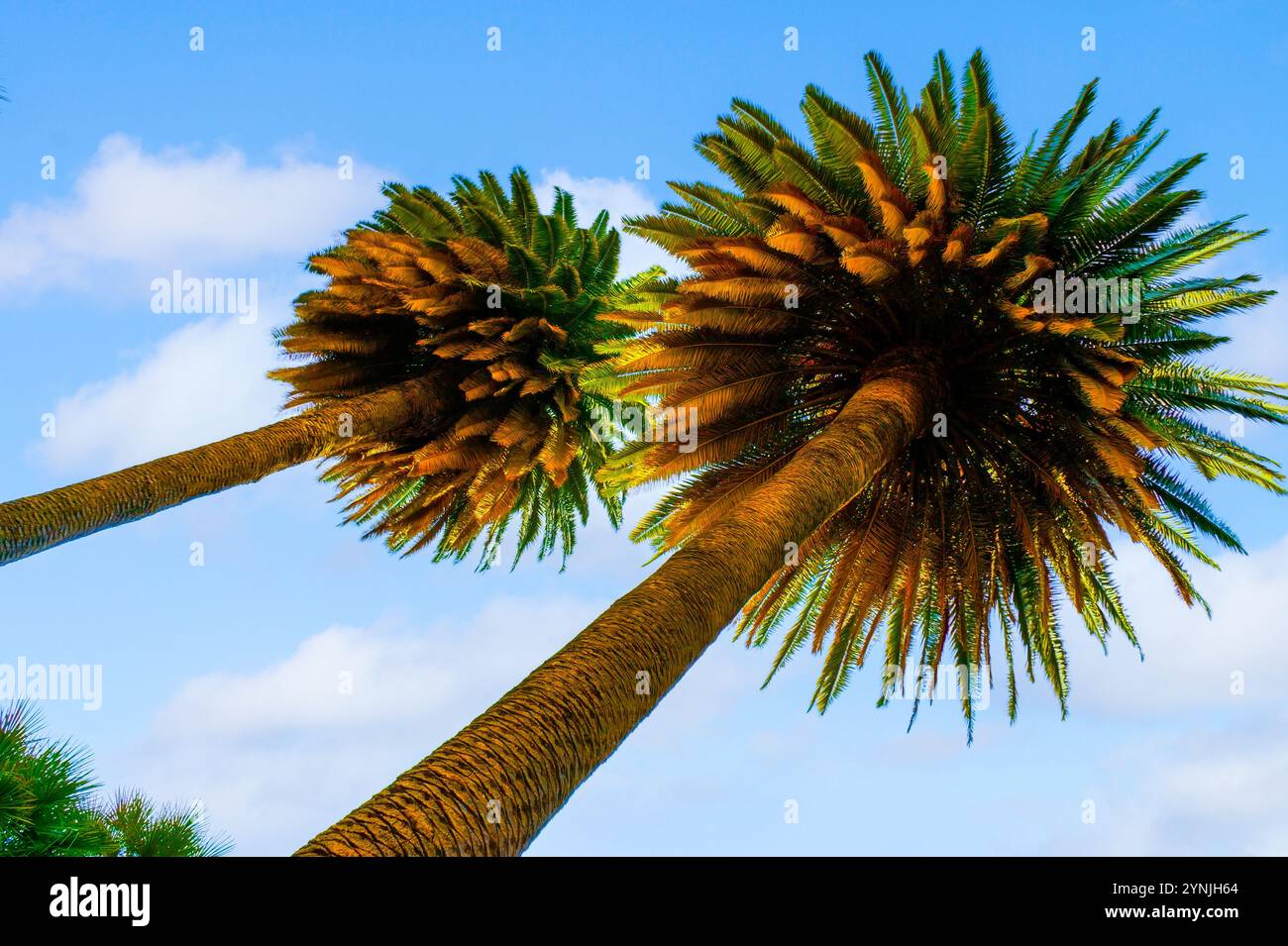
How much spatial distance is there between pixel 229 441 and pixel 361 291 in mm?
3149

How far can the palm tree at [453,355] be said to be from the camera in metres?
Result: 11.5

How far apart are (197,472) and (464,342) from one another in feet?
12.5

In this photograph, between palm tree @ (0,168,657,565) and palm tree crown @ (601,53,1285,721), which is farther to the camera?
palm tree @ (0,168,657,565)

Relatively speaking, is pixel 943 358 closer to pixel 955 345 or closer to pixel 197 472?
pixel 955 345

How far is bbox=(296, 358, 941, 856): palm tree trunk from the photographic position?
3.45 m

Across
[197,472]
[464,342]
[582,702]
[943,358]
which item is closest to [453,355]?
[464,342]

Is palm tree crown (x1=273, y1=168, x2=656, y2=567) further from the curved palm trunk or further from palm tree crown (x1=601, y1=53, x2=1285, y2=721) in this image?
palm tree crown (x1=601, y1=53, x2=1285, y2=721)

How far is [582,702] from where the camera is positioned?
4141mm

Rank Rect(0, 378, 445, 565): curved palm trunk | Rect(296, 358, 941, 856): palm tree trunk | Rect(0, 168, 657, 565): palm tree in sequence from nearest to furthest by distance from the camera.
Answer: Rect(296, 358, 941, 856): palm tree trunk, Rect(0, 378, 445, 565): curved palm trunk, Rect(0, 168, 657, 565): palm tree

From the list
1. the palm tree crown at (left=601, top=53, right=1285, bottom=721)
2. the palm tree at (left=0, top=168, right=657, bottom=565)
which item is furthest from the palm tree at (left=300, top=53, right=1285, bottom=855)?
the palm tree at (left=0, top=168, right=657, bottom=565)

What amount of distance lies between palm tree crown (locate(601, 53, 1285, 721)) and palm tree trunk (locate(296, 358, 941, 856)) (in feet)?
8.26

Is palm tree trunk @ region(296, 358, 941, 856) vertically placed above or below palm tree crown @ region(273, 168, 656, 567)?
below

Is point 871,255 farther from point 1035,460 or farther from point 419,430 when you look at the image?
point 419,430
